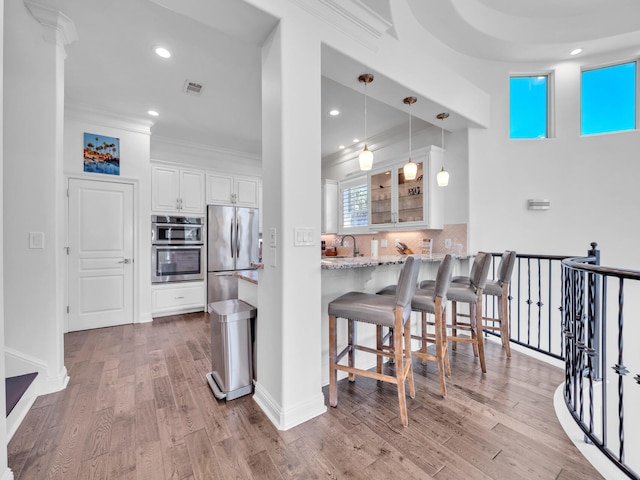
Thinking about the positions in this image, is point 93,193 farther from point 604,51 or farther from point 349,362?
point 604,51

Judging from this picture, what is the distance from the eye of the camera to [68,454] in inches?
59.7

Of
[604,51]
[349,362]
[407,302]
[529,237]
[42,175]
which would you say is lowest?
A: [349,362]

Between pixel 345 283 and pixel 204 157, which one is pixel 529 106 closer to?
pixel 345 283

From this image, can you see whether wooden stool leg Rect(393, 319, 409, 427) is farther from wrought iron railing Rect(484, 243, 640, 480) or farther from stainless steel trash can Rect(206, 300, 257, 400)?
stainless steel trash can Rect(206, 300, 257, 400)

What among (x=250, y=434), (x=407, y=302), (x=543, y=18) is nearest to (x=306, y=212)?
(x=407, y=302)

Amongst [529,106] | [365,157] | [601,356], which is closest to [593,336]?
[601,356]

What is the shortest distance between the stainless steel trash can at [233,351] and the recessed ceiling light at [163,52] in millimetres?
2374

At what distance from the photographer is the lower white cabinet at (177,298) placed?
165 inches

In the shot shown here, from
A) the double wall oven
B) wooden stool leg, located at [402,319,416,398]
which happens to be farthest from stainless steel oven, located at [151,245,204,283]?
wooden stool leg, located at [402,319,416,398]

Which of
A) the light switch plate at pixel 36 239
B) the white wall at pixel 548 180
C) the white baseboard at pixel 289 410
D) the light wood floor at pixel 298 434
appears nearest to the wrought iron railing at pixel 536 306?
the white wall at pixel 548 180

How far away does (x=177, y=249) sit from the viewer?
14.4ft

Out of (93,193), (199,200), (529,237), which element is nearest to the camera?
(529,237)

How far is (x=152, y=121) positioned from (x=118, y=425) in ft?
12.5

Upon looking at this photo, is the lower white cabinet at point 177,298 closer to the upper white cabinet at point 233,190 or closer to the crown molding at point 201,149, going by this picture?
the upper white cabinet at point 233,190
